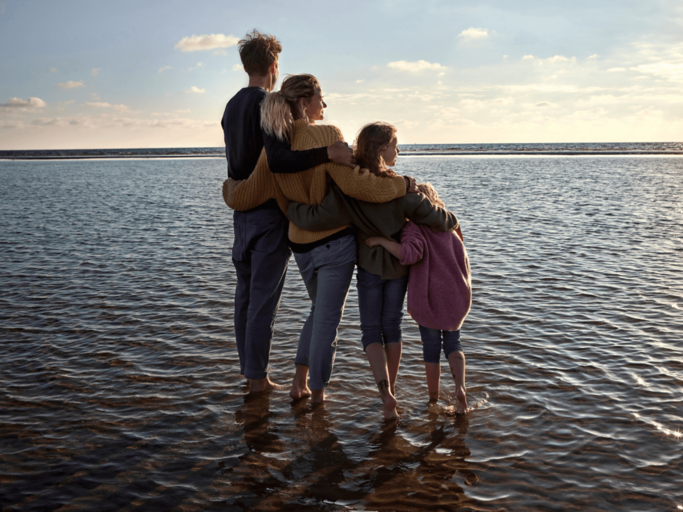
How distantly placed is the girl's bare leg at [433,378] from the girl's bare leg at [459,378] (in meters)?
0.14

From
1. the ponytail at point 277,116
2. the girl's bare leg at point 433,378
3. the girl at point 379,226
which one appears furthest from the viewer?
the girl's bare leg at point 433,378

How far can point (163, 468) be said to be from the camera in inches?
122

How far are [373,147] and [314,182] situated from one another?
45 cm

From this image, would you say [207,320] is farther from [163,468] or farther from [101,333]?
[163,468]

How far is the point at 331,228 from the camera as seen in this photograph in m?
3.46

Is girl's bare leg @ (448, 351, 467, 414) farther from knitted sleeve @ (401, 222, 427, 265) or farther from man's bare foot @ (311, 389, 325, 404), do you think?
man's bare foot @ (311, 389, 325, 404)

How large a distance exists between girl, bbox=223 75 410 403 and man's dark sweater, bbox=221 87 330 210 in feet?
0.23

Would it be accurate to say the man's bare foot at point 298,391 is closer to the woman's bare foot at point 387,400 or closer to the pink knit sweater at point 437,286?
the woman's bare foot at point 387,400

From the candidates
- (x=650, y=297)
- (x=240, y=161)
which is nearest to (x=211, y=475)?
(x=240, y=161)

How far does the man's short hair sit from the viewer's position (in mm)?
3656

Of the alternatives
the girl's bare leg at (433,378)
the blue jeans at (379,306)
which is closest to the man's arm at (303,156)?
the blue jeans at (379,306)

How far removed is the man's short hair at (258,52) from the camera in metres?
3.66

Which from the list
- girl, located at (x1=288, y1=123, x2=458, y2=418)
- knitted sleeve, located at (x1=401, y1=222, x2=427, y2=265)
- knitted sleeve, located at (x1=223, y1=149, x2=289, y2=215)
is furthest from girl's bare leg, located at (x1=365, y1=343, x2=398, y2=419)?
knitted sleeve, located at (x1=223, y1=149, x2=289, y2=215)

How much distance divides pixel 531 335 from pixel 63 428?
170 inches
